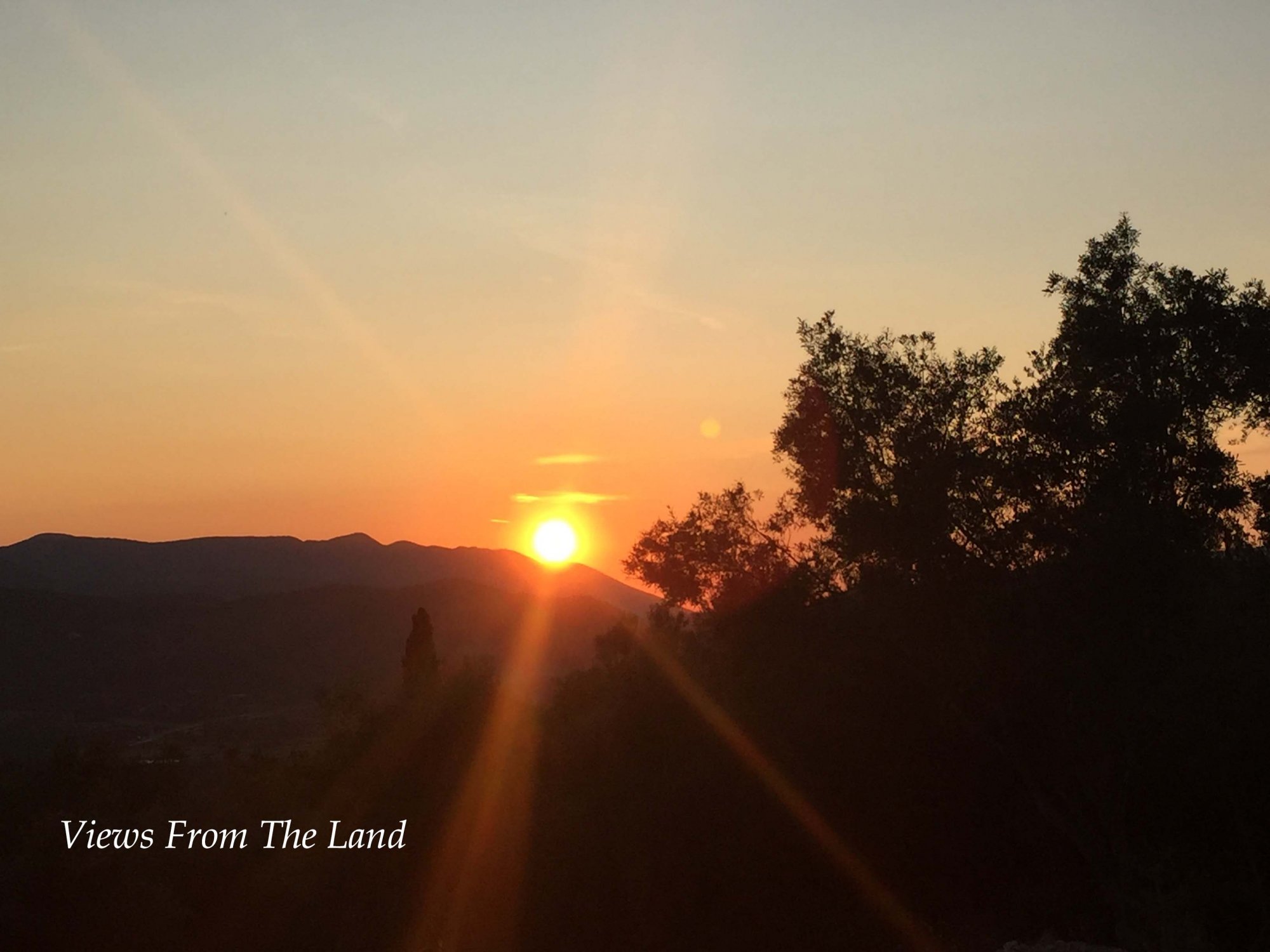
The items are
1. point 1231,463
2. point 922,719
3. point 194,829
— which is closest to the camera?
point 1231,463

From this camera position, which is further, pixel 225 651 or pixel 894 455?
pixel 225 651

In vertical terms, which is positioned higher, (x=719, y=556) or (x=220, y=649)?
(x=220, y=649)

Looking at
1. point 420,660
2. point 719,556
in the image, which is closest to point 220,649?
point 420,660

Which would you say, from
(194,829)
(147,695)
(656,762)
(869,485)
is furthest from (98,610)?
(869,485)

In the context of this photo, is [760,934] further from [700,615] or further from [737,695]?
[700,615]

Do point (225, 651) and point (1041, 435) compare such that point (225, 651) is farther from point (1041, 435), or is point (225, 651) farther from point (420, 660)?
point (1041, 435)

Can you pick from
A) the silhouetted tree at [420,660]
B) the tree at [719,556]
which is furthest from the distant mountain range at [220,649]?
the tree at [719,556]

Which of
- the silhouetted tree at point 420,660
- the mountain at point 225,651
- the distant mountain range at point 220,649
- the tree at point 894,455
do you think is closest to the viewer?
the tree at point 894,455

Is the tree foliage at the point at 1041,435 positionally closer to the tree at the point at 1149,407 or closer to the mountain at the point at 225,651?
the tree at the point at 1149,407

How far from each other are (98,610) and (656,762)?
11943 cm

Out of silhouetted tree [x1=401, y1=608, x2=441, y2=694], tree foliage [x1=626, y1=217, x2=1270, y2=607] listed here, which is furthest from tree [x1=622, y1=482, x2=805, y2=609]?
silhouetted tree [x1=401, y1=608, x2=441, y2=694]

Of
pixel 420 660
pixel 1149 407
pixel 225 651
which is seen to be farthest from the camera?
pixel 225 651

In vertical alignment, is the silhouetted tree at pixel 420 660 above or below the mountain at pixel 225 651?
below

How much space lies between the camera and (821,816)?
1174 inches
